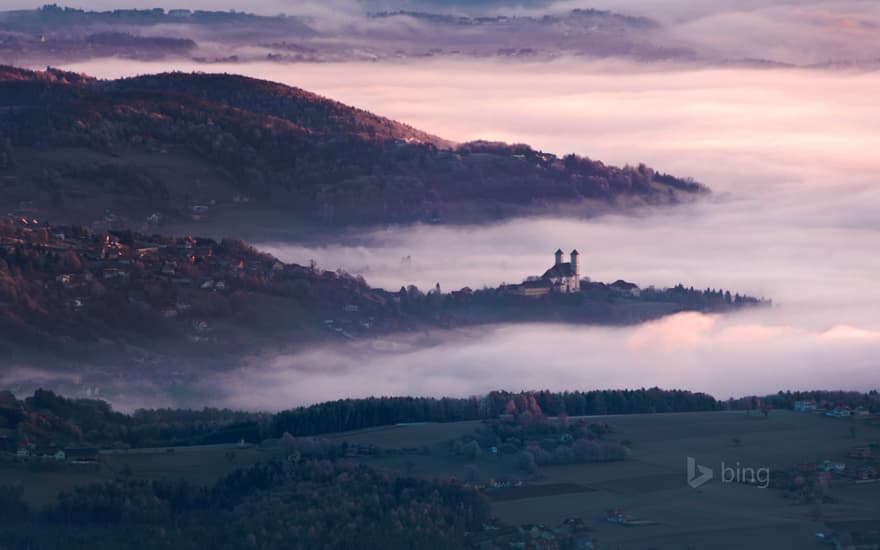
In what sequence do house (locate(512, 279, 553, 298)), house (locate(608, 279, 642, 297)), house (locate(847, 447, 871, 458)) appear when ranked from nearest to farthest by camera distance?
house (locate(847, 447, 871, 458))
house (locate(512, 279, 553, 298))
house (locate(608, 279, 642, 297))

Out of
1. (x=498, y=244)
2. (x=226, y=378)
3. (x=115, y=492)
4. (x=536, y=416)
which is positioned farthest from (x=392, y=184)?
(x=115, y=492)

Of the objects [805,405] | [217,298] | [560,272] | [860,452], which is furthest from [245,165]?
[860,452]

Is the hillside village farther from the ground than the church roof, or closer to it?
closer to it

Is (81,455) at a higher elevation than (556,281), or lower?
lower

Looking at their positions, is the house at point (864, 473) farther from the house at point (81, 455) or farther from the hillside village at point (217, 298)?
the hillside village at point (217, 298)

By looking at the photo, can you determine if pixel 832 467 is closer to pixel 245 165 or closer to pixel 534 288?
pixel 534 288

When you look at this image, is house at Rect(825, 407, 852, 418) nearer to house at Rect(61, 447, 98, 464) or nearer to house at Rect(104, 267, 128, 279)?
house at Rect(61, 447, 98, 464)

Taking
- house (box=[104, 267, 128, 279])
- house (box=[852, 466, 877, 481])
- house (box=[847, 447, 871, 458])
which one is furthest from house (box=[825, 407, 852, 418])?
house (box=[104, 267, 128, 279])
